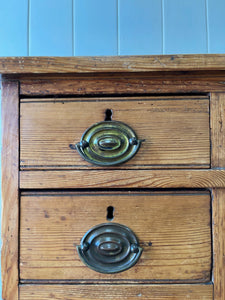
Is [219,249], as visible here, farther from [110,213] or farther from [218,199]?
[110,213]

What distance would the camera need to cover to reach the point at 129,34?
1.25m

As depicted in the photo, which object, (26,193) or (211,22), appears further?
(211,22)

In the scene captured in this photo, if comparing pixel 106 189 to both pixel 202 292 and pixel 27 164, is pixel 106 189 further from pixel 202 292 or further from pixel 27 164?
pixel 202 292

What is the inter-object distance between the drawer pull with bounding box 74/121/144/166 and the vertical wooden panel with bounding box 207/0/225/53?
77 centimetres

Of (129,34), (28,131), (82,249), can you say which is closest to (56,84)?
(28,131)

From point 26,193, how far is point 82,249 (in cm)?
18

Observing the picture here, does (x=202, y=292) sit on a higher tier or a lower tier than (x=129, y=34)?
lower

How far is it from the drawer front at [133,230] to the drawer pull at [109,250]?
0.02 m

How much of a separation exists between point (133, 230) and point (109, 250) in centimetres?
7

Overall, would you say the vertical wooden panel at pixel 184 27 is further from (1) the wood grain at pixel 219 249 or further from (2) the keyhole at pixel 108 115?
(1) the wood grain at pixel 219 249

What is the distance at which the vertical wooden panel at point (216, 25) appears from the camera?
1.25m

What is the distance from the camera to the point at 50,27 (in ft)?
4.11

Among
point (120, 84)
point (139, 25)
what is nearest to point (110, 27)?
point (139, 25)

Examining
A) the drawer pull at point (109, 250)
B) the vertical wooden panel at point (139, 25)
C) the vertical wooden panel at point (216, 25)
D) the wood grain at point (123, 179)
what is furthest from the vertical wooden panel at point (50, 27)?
the drawer pull at point (109, 250)
